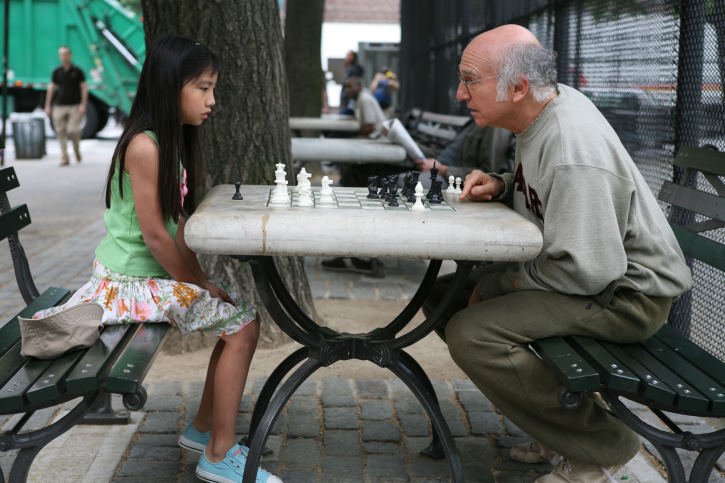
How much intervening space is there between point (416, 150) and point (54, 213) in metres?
4.93

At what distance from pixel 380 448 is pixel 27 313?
1.47m

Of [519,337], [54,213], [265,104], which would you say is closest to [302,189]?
[519,337]

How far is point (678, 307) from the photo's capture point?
13.5 feet

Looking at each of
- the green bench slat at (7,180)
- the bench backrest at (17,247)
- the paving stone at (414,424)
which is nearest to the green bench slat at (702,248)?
the paving stone at (414,424)

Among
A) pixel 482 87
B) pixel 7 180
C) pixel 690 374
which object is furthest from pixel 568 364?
pixel 7 180

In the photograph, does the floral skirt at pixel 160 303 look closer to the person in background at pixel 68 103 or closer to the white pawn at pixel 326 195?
the white pawn at pixel 326 195

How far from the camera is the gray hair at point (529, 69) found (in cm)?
272

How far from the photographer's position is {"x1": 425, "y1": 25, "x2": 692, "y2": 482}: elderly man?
254 cm

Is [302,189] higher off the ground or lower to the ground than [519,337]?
higher

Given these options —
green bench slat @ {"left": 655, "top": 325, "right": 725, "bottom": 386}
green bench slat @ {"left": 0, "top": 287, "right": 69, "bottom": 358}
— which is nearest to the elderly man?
green bench slat @ {"left": 655, "top": 325, "right": 725, "bottom": 386}

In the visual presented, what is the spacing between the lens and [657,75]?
13.9 feet

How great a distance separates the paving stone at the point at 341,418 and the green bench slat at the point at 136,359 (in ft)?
3.28

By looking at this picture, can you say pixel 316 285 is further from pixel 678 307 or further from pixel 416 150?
pixel 678 307

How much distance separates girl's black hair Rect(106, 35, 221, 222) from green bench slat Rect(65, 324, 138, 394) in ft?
1.41
